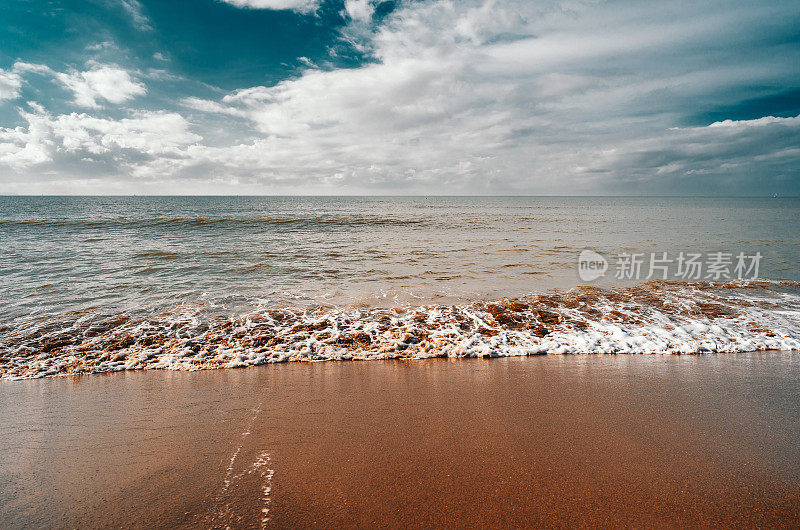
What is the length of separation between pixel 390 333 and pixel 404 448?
3350 millimetres

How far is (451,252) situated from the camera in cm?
1688

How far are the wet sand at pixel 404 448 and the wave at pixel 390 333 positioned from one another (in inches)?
26.5

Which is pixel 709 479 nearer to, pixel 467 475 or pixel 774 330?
pixel 467 475

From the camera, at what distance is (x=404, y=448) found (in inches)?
136

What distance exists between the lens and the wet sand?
2.75 meters

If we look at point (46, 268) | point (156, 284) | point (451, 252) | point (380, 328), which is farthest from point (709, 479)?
point (46, 268)

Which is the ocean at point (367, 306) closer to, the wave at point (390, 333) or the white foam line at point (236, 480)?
the wave at point (390, 333)

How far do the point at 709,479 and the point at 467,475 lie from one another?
211 cm

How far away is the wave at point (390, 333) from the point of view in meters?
5.87
